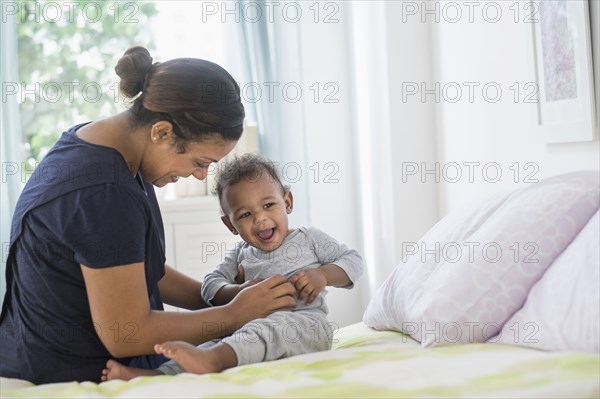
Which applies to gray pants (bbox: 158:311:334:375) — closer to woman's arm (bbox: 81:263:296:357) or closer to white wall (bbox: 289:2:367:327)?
woman's arm (bbox: 81:263:296:357)

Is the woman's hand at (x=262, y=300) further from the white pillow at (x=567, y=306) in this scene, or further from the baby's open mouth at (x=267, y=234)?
the white pillow at (x=567, y=306)

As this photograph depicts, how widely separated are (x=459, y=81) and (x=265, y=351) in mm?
1652

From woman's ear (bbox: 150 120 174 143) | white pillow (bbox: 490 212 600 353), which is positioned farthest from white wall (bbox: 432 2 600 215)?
woman's ear (bbox: 150 120 174 143)

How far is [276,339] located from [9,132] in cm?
223

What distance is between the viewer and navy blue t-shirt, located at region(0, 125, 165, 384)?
5.00ft

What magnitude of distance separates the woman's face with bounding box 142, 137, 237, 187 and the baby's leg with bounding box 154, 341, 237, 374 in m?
0.40

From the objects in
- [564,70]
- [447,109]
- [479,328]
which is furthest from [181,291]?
[447,109]

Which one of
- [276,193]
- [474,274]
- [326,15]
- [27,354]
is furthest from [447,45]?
[27,354]

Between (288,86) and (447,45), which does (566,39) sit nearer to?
(447,45)

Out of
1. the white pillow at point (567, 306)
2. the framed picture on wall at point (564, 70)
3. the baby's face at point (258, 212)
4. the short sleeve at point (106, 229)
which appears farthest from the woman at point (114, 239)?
the framed picture on wall at point (564, 70)

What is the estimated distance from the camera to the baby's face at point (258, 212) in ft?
6.67

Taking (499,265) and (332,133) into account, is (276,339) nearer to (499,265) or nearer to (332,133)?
(499,265)

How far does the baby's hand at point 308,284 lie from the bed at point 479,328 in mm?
138

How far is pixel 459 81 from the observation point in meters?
2.97
